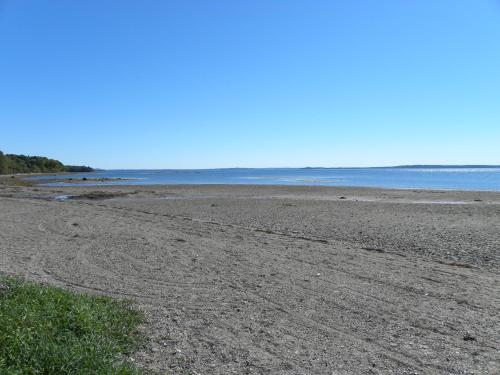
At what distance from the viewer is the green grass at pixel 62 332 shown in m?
4.12

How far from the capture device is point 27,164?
120 meters

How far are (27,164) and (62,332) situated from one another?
129135 millimetres

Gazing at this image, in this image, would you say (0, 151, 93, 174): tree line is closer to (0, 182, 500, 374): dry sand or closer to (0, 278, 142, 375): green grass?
(0, 182, 500, 374): dry sand

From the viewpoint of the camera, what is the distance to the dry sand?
5.07 meters

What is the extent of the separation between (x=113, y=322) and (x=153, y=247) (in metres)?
6.66

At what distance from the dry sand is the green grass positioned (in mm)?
367

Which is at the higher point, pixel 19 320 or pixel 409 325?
pixel 19 320

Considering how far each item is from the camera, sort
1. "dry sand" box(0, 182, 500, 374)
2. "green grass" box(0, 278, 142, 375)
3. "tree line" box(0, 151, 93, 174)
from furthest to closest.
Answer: "tree line" box(0, 151, 93, 174) → "dry sand" box(0, 182, 500, 374) → "green grass" box(0, 278, 142, 375)

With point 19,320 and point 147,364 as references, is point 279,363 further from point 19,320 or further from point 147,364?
point 19,320

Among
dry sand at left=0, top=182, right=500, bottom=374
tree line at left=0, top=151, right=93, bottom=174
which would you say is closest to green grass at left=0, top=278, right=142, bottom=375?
dry sand at left=0, top=182, right=500, bottom=374

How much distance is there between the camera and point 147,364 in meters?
4.69

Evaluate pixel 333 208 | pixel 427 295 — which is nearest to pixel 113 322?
pixel 427 295

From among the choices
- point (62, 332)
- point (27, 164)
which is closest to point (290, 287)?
point (62, 332)

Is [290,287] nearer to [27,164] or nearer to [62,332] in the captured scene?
[62,332]
